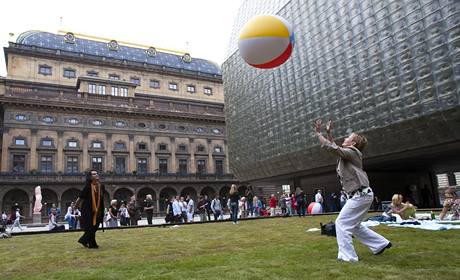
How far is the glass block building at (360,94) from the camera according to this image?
69.9 ft

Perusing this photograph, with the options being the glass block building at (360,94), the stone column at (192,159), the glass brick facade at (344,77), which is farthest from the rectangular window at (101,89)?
the glass brick facade at (344,77)

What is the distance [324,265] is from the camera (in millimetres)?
5020

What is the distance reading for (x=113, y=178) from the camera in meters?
47.7

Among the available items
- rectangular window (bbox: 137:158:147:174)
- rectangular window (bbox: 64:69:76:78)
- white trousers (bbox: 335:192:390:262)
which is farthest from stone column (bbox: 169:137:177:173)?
white trousers (bbox: 335:192:390:262)

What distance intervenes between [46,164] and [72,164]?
2.93 meters

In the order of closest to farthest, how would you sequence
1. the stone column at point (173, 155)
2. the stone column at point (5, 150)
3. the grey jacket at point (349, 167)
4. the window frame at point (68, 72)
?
1. the grey jacket at point (349, 167)
2. the stone column at point (5, 150)
3. the window frame at point (68, 72)
4. the stone column at point (173, 155)

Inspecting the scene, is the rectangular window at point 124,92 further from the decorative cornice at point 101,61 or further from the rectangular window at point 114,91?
the decorative cornice at point 101,61

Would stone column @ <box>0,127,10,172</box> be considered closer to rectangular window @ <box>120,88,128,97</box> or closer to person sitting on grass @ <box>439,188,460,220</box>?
rectangular window @ <box>120,88,128,97</box>

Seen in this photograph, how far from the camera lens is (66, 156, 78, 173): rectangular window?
4698cm

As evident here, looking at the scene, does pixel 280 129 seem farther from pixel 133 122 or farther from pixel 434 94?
pixel 133 122

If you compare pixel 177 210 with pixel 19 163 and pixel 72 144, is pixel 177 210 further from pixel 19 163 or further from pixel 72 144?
pixel 19 163

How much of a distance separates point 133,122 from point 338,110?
32.4 m

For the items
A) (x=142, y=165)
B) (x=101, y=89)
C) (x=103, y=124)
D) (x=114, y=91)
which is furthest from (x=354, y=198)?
(x=114, y=91)

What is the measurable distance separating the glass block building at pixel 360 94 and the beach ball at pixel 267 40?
50.3 ft
